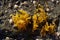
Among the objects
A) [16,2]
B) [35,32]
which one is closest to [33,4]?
[16,2]

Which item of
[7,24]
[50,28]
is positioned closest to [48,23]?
[50,28]

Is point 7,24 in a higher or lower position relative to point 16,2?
lower

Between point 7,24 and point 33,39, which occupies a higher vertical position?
point 7,24

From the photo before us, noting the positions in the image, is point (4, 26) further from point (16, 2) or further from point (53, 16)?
point (53, 16)

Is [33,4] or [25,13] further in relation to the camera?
[33,4]

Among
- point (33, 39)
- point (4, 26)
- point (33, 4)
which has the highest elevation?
point (33, 4)

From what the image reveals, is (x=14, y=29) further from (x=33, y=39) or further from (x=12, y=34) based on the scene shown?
(x=33, y=39)
